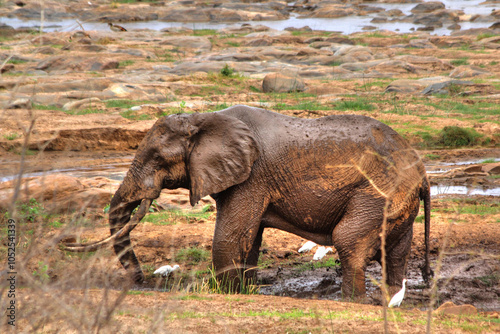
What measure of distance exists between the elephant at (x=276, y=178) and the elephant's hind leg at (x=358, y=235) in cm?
1

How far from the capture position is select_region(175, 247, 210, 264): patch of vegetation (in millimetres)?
8117

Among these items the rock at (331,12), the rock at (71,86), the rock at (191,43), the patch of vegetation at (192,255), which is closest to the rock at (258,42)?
the rock at (191,43)

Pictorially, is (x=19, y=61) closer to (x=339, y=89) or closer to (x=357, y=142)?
(x=339, y=89)

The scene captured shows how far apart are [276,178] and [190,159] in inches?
35.2

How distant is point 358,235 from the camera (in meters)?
6.08

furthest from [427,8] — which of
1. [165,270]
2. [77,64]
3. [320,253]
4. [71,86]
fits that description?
[165,270]

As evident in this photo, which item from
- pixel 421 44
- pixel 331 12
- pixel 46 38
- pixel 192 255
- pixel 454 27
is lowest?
pixel 454 27

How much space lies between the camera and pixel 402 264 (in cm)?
648

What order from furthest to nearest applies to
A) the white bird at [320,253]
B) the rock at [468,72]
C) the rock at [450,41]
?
the rock at [450,41] → the rock at [468,72] → the white bird at [320,253]

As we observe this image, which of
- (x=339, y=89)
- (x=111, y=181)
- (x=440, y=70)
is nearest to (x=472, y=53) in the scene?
(x=440, y=70)

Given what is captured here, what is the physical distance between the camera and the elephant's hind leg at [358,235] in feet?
19.9

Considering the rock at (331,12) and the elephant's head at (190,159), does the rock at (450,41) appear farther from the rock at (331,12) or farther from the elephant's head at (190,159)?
the elephant's head at (190,159)

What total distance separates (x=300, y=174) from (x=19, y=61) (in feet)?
67.4

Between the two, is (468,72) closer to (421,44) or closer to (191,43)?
(421,44)
